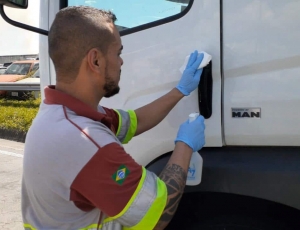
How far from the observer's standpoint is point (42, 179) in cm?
145

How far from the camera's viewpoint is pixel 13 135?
8.13m

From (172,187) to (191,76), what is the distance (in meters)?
0.51

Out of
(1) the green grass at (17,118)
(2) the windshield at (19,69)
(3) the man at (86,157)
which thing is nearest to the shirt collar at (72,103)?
(3) the man at (86,157)

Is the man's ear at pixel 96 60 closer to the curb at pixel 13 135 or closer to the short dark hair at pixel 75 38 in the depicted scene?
the short dark hair at pixel 75 38

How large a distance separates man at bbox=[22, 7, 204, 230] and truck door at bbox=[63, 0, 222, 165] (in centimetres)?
24

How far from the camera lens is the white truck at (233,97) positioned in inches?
67.1

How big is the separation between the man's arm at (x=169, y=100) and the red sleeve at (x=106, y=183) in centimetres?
52

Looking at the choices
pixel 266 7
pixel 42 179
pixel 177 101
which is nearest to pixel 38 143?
pixel 42 179

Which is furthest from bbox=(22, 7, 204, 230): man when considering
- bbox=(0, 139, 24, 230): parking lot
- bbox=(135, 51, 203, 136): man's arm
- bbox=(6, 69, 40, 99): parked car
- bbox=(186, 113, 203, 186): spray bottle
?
bbox=(6, 69, 40, 99): parked car

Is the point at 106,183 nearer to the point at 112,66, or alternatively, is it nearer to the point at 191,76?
the point at 112,66

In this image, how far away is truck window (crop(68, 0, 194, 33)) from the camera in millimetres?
1881

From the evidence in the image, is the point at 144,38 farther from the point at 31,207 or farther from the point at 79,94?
the point at 31,207

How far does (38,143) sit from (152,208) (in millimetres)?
456

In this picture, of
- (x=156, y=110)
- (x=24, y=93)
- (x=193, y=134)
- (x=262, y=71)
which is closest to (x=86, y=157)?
(x=193, y=134)
